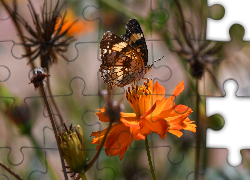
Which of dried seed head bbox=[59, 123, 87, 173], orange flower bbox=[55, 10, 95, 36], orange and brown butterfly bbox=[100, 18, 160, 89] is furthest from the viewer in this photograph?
orange flower bbox=[55, 10, 95, 36]

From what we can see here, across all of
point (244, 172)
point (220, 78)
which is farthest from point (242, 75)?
point (244, 172)

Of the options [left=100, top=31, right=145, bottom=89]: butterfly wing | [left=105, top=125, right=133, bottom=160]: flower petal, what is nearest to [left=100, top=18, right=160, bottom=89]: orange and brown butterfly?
[left=100, top=31, right=145, bottom=89]: butterfly wing

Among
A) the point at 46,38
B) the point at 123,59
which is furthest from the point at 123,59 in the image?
the point at 46,38

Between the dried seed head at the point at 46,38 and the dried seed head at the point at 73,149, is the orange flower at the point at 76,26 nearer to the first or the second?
the dried seed head at the point at 46,38

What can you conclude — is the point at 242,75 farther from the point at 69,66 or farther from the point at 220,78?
the point at 69,66

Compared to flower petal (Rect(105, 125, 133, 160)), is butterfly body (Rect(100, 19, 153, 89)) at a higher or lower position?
higher

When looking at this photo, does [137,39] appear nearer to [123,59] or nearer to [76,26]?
[123,59]

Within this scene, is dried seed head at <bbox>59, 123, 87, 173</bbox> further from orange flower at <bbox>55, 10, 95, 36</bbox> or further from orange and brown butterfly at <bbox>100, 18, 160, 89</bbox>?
orange flower at <bbox>55, 10, 95, 36</bbox>
